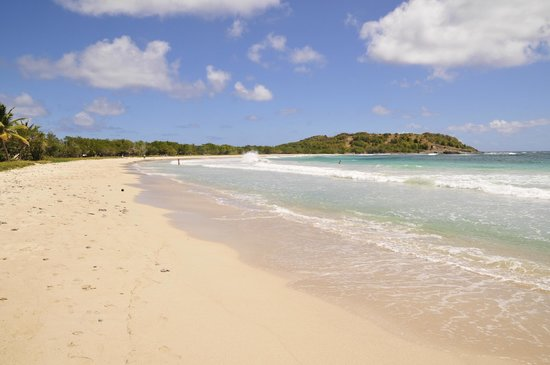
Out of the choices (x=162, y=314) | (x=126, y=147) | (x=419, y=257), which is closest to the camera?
(x=162, y=314)

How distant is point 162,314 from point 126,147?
109905mm

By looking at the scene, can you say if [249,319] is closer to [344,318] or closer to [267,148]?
[344,318]

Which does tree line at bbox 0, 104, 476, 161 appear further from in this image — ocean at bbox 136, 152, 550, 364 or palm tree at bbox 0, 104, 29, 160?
ocean at bbox 136, 152, 550, 364

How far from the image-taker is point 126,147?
106m

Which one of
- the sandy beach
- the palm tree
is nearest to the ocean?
the sandy beach

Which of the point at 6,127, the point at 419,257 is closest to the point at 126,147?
the point at 6,127

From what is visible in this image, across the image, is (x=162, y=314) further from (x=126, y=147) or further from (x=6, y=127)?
(x=126, y=147)

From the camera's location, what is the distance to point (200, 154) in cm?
13238

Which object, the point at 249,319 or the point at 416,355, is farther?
the point at 249,319

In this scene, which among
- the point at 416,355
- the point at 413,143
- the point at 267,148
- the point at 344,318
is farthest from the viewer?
the point at 413,143

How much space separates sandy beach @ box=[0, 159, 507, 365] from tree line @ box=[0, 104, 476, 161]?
43.1 meters

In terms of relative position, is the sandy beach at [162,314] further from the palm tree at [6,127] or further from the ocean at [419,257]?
the palm tree at [6,127]

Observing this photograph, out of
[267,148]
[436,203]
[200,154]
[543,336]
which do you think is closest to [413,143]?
[267,148]

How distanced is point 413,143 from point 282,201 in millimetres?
189604
